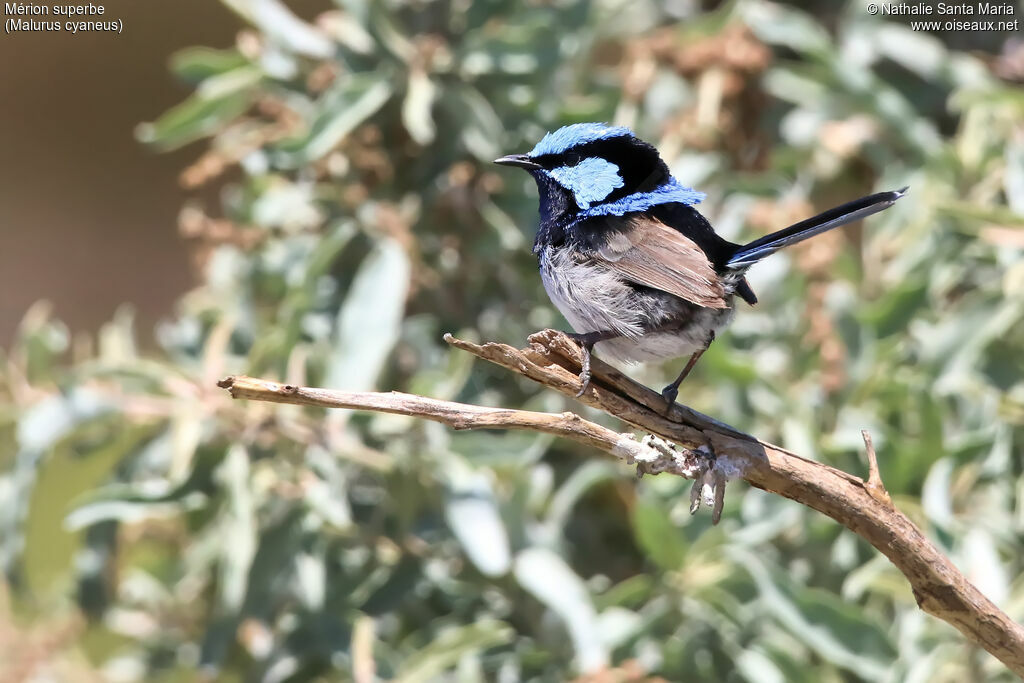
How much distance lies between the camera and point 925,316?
2736 millimetres

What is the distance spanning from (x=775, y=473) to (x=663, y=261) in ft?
1.55

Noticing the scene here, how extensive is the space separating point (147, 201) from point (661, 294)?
4287mm

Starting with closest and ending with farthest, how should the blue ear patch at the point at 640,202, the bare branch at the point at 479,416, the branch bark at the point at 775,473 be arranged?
the bare branch at the point at 479,416
the branch bark at the point at 775,473
the blue ear patch at the point at 640,202

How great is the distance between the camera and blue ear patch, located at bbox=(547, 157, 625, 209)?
2.14m

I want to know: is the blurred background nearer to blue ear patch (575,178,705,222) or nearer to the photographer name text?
the photographer name text

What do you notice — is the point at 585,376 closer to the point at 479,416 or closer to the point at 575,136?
the point at 479,416

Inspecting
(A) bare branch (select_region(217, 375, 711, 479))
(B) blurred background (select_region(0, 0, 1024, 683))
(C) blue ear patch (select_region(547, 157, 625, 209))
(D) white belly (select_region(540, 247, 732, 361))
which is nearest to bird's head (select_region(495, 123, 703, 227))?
(C) blue ear patch (select_region(547, 157, 625, 209))

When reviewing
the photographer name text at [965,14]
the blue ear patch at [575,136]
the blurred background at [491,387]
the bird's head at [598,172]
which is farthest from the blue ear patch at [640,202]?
the photographer name text at [965,14]

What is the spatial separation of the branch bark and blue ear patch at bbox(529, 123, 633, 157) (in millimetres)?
625

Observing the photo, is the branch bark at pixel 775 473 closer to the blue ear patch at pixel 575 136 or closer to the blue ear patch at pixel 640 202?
the blue ear patch at pixel 640 202

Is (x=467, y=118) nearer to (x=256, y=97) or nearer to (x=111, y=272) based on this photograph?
(x=256, y=97)

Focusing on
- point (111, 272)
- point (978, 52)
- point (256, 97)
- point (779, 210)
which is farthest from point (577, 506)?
point (111, 272)

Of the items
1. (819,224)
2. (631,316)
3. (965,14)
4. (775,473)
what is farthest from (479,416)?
(965,14)

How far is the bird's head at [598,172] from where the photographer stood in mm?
2135
